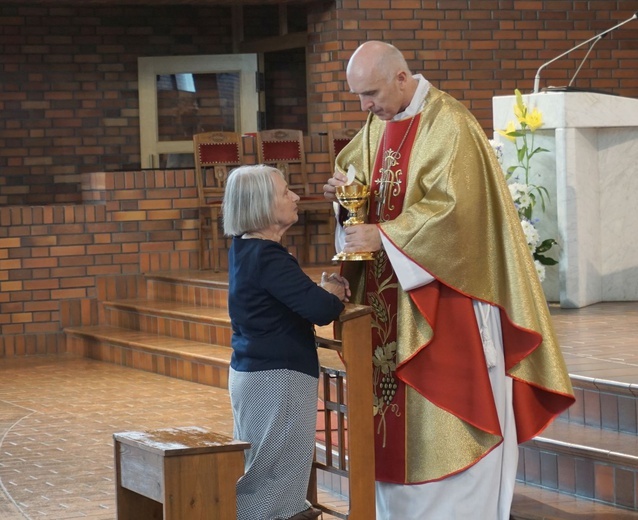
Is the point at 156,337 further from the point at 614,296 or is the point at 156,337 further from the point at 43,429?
the point at 614,296

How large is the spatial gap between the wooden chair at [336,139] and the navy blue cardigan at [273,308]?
6.03 m

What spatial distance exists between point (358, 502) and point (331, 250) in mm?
6218

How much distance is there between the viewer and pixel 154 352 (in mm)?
7562

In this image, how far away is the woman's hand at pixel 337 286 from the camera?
3281mm

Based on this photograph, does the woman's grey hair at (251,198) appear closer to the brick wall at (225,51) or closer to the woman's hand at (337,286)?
the woman's hand at (337,286)

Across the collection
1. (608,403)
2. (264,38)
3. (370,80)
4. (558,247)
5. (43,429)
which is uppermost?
(264,38)

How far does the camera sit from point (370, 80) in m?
3.20

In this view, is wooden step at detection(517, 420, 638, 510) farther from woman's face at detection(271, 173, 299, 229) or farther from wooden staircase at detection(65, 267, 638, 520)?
woman's face at detection(271, 173, 299, 229)

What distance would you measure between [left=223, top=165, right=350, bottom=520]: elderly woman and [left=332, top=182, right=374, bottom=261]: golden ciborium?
123 millimetres

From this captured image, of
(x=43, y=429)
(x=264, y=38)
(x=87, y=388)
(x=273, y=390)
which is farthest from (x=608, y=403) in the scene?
(x=264, y=38)

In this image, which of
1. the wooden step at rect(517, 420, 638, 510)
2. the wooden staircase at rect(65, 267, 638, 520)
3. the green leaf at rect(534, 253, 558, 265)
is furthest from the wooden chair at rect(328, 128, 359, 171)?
the wooden step at rect(517, 420, 638, 510)

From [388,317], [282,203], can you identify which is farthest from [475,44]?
[282,203]

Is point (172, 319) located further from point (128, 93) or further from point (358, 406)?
point (358, 406)

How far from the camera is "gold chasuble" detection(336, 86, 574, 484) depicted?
3.18 metres
